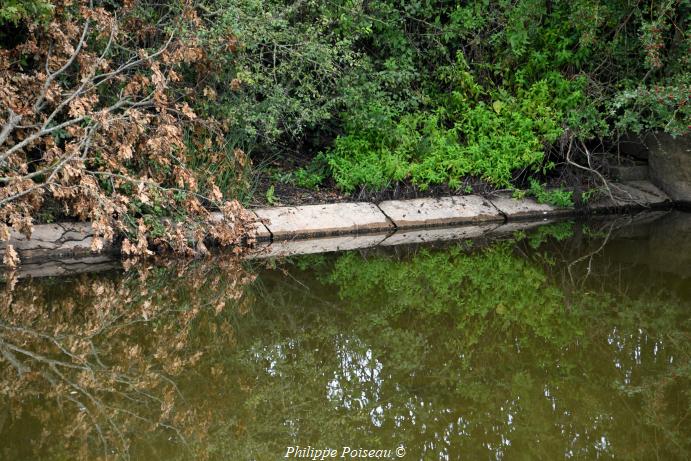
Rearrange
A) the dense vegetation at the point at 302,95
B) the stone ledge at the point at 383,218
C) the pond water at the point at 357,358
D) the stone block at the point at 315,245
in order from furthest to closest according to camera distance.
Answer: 1. the stone block at the point at 315,245
2. the stone ledge at the point at 383,218
3. the dense vegetation at the point at 302,95
4. the pond water at the point at 357,358

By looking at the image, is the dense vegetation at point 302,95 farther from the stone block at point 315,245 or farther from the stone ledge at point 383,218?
the stone block at point 315,245

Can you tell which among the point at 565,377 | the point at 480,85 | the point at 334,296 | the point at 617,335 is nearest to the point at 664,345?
the point at 617,335

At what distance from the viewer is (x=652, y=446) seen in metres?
4.67

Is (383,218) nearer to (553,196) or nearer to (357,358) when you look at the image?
(553,196)

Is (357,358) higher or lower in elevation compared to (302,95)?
higher

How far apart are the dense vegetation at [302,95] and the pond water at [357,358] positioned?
1133mm

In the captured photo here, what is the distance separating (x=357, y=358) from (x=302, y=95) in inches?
185

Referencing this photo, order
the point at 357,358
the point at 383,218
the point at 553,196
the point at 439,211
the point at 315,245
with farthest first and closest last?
the point at 553,196 → the point at 439,211 → the point at 383,218 → the point at 315,245 → the point at 357,358

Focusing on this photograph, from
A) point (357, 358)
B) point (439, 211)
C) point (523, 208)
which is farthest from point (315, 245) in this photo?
point (357, 358)

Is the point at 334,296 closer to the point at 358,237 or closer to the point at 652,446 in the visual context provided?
the point at 358,237

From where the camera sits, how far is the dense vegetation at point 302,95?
8.62 m

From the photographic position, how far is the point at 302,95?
1014 cm

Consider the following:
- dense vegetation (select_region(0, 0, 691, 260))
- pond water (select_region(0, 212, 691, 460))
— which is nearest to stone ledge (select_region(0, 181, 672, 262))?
dense vegetation (select_region(0, 0, 691, 260))

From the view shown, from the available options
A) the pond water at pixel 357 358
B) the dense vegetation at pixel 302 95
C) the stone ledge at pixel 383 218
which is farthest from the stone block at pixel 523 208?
the pond water at pixel 357 358
